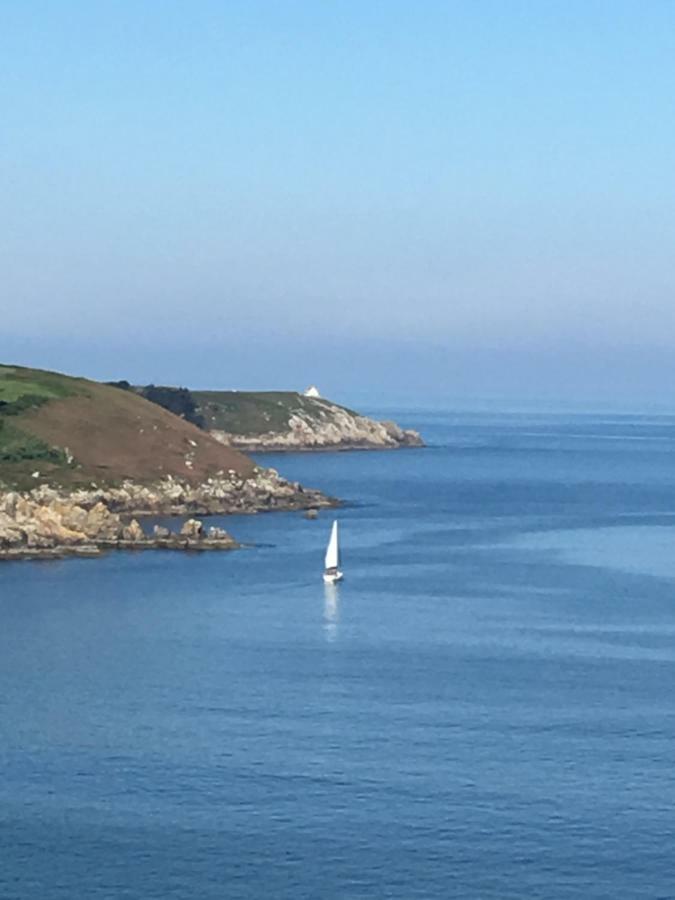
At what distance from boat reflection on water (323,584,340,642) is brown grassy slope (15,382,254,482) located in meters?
34.6

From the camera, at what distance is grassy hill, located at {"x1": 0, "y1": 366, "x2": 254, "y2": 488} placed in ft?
374

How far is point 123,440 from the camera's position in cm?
12306

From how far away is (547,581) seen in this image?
86.9 m

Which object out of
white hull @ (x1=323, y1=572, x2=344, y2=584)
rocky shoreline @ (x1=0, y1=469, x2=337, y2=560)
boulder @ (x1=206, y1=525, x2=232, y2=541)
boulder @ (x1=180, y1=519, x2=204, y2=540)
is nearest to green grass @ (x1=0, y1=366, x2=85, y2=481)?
rocky shoreline @ (x1=0, y1=469, x2=337, y2=560)

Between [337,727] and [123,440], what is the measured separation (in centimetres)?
7240

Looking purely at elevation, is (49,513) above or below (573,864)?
above

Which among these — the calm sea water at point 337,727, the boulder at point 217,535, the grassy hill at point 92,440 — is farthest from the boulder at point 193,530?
the grassy hill at point 92,440

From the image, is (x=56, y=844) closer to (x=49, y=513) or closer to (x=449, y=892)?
(x=449, y=892)

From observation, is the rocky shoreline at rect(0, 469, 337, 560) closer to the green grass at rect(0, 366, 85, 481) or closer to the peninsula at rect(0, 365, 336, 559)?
the peninsula at rect(0, 365, 336, 559)

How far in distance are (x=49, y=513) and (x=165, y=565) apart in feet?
36.5

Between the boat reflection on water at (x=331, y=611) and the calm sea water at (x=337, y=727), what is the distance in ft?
0.92

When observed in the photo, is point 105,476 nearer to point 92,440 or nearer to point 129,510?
point 129,510

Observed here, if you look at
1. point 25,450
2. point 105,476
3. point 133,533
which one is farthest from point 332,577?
point 25,450

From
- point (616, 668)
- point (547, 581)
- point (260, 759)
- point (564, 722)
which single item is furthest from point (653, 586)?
point (260, 759)
